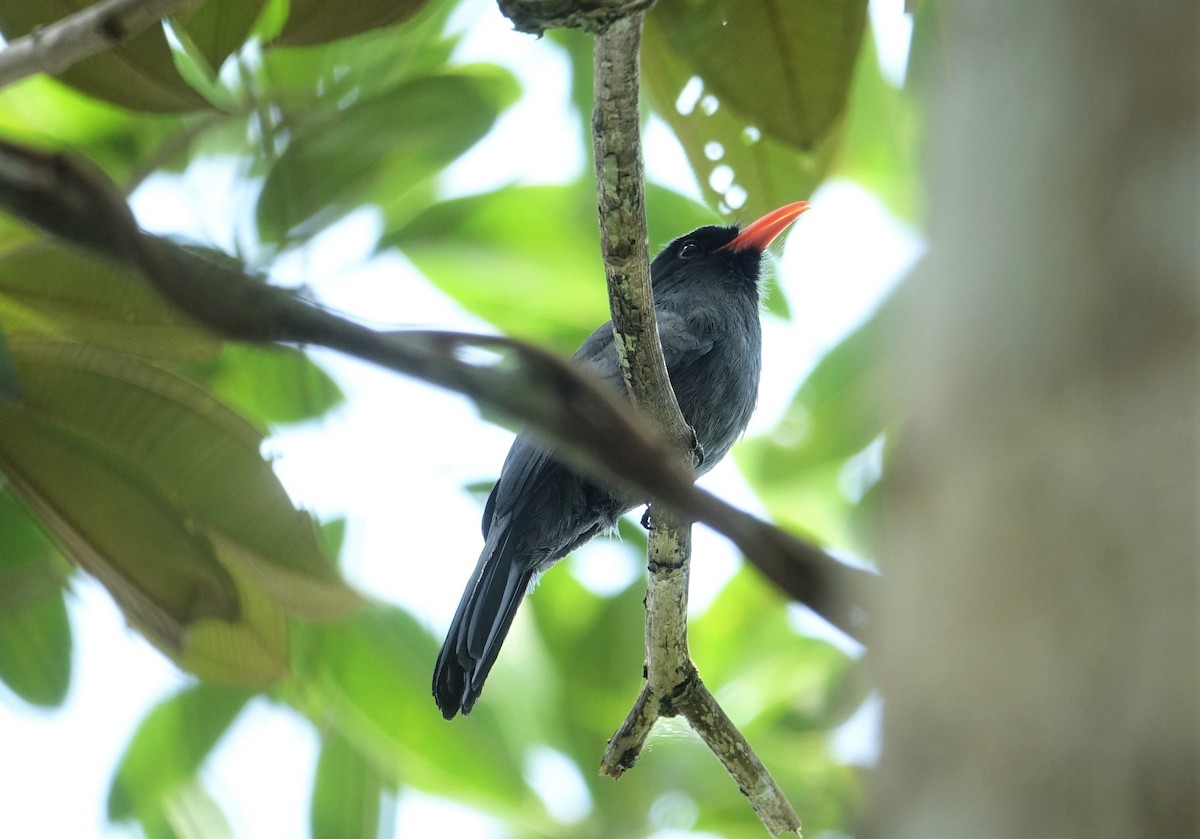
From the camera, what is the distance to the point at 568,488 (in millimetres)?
3297

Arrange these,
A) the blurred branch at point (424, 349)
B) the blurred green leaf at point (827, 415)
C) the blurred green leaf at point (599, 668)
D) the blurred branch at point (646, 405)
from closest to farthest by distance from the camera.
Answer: the blurred branch at point (424, 349)
the blurred branch at point (646, 405)
the blurred green leaf at point (827, 415)
the blurred green leaf at point (599, 668)

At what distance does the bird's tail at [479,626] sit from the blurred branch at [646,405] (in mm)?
564

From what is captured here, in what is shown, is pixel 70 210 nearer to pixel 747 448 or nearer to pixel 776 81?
pixel 776 81

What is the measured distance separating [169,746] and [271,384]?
111cm

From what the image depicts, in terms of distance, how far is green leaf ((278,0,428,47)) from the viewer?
200cm

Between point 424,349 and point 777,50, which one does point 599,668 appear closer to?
point 777,50

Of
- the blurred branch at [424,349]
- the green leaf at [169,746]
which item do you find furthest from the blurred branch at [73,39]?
the green leaf at [169,746]

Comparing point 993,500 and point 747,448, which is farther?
point 747,448

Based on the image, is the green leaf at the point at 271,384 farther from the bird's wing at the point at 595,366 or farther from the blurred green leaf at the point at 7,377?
the blurred green leaf at the point at 7,377

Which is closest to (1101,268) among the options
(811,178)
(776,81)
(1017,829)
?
(1017,829)

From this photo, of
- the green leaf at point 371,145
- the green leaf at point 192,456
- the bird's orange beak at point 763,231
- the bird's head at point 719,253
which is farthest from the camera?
the bird's head at point 719,253

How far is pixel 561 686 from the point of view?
3623mm

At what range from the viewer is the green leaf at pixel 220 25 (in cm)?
205

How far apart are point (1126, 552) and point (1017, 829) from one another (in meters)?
0.11
